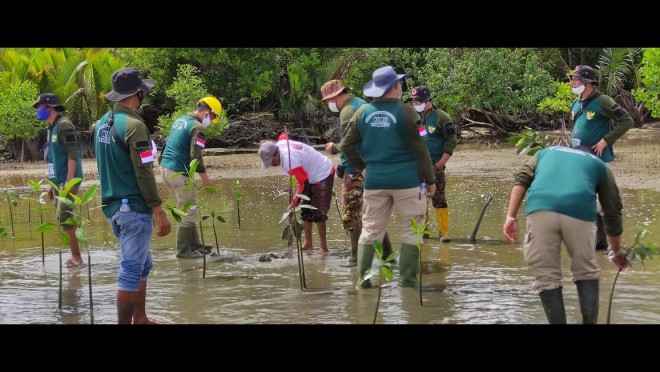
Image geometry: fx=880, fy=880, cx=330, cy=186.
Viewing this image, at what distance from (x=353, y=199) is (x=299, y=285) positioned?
4.59 ft

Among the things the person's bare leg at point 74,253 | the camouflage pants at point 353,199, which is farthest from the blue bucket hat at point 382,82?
the person's bare leg at point 74,253

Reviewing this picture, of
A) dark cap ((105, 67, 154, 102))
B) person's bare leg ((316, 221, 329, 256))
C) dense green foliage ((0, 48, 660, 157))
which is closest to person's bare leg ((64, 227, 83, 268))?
person's bare leg ((316, 221, 329, 256))

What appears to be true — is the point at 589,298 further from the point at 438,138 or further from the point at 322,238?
the point at 438,138

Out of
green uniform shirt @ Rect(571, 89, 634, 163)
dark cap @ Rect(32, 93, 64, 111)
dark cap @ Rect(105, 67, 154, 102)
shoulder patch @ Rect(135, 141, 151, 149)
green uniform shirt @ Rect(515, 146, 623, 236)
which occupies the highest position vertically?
dark cap @ Rect(32, 93, 64, 111)

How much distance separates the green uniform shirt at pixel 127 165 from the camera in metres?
6.67

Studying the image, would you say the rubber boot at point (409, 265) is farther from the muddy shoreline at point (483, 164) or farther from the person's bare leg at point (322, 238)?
the muddy shoreline at point (483, 164)

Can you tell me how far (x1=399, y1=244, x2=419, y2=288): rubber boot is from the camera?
834cm

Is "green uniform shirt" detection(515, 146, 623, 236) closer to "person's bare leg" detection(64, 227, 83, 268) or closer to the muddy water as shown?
the muddy water

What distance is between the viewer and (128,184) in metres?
6.79

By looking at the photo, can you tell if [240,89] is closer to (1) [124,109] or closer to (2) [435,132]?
(2) [435,132]

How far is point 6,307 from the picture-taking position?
26.8 ft

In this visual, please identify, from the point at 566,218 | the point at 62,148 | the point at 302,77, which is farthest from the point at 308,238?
the point at 302,77

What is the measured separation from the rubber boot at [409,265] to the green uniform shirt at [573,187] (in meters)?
2.30

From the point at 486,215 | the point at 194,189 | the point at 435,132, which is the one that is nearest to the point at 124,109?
the point at 194,189
